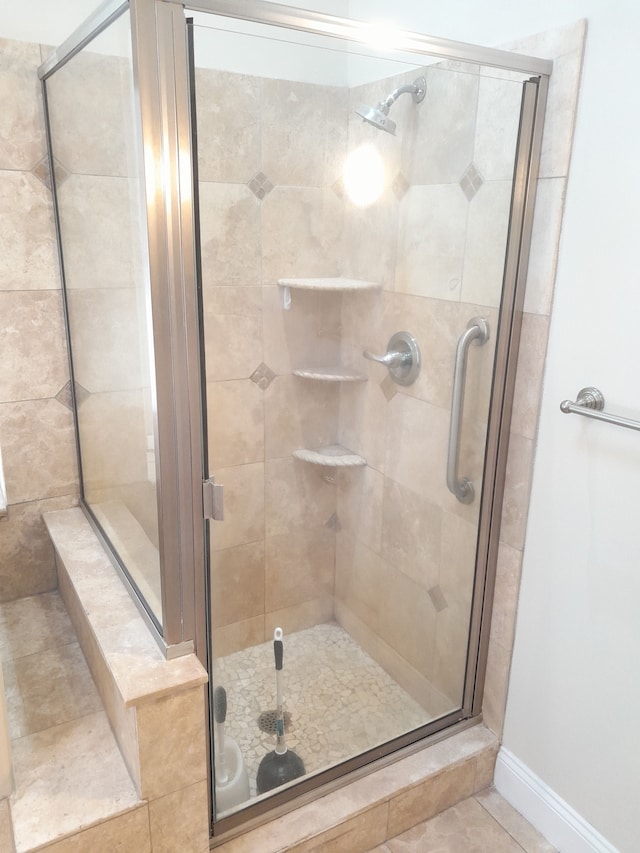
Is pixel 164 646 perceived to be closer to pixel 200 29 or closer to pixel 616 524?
pixel 616 524

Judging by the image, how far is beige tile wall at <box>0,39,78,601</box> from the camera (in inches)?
65.0

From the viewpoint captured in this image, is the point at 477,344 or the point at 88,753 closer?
the point at 88,753

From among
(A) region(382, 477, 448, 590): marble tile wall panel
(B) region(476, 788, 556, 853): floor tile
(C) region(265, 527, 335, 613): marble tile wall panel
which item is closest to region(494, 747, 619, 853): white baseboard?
(B) region(476, 788, 556, 853): floor tile

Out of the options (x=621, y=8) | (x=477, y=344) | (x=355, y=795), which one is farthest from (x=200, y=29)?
(x=355, y=795)

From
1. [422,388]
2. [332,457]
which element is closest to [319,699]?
[332,457]

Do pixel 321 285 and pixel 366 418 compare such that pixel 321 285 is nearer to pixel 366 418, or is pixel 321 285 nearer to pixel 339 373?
pixel 339 373

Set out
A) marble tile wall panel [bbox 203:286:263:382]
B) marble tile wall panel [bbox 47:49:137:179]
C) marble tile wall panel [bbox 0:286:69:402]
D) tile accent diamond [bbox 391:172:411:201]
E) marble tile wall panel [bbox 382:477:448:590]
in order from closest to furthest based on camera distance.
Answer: marble tile wall panel [bbox 47:49:137:179] → marble tile wall panel [bbox 203:286:263:382] → tile accent diamond [bbox 391:172:411:201] → marble tile wall panel [bbox 382:477:448:590] → marble tile wall panel [bbox 0:286:69:402]

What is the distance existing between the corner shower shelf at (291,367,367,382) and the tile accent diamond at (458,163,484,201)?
1.55 feet

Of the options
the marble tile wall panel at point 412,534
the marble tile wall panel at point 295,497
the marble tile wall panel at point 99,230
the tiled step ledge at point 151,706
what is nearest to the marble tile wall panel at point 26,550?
the tiled step ledge at point 151,706

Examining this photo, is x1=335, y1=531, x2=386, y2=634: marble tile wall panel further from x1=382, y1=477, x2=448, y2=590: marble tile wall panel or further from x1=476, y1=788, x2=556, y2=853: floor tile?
x1=476, y1=788, x2=556, y2=853: floor tile

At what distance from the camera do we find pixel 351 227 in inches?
56.4

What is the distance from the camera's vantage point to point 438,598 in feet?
5.55

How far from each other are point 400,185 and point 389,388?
47 centimetres

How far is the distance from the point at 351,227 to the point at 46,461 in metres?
1.14
